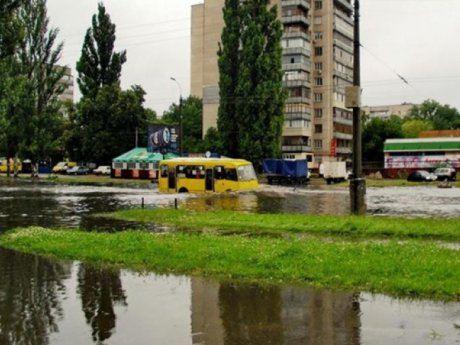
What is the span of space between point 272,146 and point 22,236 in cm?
5444

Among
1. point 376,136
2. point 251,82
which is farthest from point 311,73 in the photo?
point 251,82

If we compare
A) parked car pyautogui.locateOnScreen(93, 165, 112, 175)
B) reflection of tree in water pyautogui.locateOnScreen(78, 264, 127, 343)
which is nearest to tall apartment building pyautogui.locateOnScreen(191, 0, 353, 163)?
parked car pyautogui.locateOnScreen(93, 165, 112, 175)

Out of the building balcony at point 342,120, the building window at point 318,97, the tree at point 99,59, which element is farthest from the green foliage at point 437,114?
the tree at point 99,59

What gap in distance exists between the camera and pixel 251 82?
6781cm

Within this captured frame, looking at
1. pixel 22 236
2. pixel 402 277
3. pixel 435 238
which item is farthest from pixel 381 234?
pixel 22 236

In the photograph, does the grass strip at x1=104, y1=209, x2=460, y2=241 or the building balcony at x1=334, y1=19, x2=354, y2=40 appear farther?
the building balcony at x1=334, y1=19, x2=354, y2=40

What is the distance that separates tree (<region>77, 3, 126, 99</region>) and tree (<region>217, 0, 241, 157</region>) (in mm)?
15940

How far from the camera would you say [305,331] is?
22.6 feet

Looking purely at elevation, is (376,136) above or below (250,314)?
above

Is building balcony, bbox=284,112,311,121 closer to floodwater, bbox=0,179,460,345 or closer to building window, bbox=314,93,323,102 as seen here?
building window, bbox=314,93,323,102

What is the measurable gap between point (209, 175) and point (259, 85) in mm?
28673

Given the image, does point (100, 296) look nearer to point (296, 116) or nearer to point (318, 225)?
point (318, 225)

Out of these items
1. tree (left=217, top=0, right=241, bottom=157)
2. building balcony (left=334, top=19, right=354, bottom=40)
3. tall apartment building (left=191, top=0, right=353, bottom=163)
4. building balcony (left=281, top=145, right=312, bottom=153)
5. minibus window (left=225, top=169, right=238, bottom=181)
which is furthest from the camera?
building balcony (left=334, top=19, right=354, bottom=40)

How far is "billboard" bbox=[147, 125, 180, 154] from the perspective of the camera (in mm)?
62531
